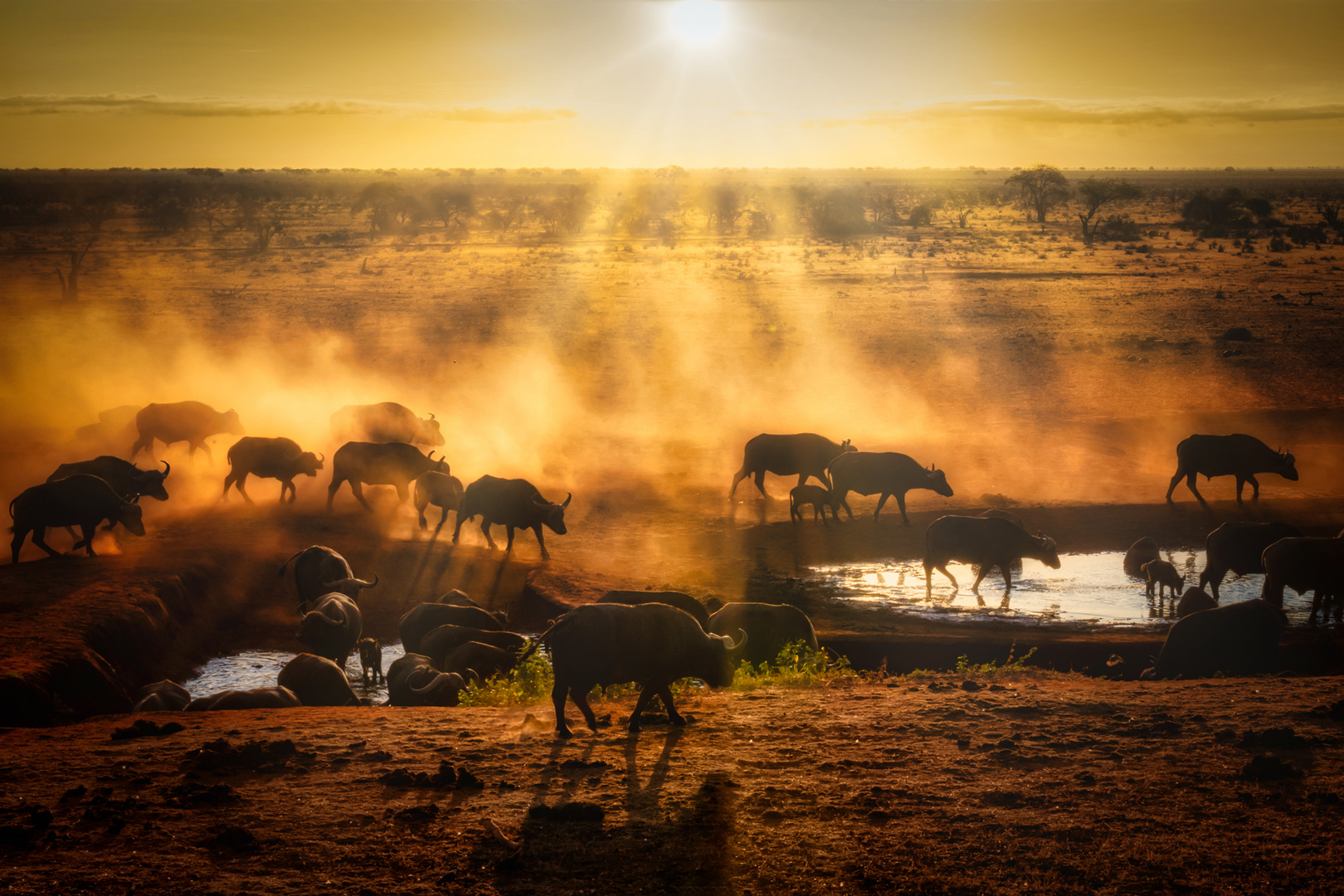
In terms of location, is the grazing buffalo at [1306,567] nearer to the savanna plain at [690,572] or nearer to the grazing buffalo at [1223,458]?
the savanna plain at [690,572]

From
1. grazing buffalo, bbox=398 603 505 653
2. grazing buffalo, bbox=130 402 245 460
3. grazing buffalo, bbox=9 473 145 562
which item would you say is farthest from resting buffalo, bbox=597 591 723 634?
grazing buffalo, bbox=130 402 245 460

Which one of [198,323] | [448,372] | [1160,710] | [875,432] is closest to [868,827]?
[1160,710]

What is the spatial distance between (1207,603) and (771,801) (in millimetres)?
8875

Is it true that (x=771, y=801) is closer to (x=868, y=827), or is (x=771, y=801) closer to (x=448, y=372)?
(x=868, y=827)

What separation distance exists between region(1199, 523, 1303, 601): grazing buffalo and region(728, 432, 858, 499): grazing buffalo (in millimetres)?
8366

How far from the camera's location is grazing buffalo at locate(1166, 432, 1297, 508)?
2031 centimetres

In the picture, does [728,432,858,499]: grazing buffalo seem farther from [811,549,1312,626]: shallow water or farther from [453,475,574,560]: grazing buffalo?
[453,475,574,560]: grazing buffalo

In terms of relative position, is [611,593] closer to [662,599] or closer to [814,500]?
[662,599]

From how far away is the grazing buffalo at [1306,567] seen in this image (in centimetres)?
1289

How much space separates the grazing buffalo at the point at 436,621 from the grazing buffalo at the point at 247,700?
9.83 feet

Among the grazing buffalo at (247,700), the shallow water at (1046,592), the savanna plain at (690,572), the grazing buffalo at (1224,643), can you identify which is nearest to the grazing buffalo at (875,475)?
the savanna plain at (690,572)

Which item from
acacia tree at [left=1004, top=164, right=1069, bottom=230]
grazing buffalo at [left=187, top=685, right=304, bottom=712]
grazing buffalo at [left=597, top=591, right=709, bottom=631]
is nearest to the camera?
grazing buffalo at [left=187, top=685, right=304, bottom=712]

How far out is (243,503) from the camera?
2058 cm

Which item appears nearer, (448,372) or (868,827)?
(868,827)
